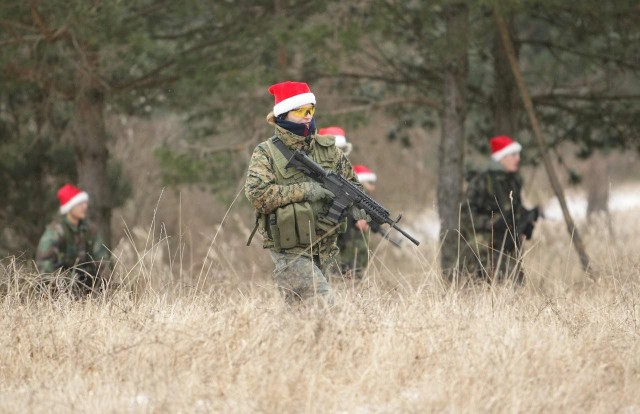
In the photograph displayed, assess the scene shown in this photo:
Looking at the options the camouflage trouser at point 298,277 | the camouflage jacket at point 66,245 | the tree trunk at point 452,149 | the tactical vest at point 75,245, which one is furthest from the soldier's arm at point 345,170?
the tree trunk at point 452,149

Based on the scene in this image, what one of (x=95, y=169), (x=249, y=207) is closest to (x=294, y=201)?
(x=95, y=169)

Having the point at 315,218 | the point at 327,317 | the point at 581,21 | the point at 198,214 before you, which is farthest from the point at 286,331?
the point at 198,214

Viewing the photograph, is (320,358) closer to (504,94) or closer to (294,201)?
(294,201)

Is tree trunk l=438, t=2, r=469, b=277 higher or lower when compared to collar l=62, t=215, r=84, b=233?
higher

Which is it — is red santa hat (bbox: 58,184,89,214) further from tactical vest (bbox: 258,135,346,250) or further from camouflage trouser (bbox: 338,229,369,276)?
tactical vest (bbox: 258,135,346,250)

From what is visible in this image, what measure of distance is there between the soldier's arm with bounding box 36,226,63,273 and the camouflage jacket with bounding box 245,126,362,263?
3.17 m

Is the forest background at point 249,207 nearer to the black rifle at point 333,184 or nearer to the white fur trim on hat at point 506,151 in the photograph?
the black rifle at point 333,184

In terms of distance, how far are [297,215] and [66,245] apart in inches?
139

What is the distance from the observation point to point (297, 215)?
5.34 meters

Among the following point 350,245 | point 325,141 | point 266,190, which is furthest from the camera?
point 350,245

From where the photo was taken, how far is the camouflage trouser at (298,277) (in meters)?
5.35

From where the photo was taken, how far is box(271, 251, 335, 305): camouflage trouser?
535cm

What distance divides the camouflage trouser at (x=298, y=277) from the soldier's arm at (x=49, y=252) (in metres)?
3.21

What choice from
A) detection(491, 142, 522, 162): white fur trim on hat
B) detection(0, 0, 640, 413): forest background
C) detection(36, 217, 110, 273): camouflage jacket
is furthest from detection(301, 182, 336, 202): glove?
detection(491, 142, 522, 162): white fur trim on hat
